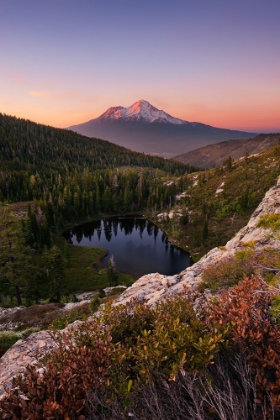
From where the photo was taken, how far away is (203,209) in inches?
4656

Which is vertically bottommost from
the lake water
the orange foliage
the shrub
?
the lake water

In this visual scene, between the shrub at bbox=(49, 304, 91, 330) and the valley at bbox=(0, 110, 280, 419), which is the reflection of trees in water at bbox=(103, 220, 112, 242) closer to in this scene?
the valley at bbox=(0, 110, 280, 419)

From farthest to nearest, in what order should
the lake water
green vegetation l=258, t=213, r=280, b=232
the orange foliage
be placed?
1. the lake water
2. green vegetation l=258, t=213, r=280, b=232
3. the orange foliage

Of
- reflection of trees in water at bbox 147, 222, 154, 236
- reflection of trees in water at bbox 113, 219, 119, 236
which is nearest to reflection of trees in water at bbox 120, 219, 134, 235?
reflection of trees in water at bbox 113, 219, 119, 236

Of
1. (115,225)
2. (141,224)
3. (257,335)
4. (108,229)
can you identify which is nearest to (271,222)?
(257,335)

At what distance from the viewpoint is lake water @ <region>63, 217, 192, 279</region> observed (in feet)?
291

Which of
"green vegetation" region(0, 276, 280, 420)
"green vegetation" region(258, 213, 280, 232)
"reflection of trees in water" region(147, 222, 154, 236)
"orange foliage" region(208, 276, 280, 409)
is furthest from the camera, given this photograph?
"reflection of trees in water" region(147, 222, 154, 236)

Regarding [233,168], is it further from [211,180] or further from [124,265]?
[124,265]

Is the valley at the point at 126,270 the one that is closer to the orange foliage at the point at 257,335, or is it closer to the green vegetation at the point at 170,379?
the green vegetation at the point at 170,379

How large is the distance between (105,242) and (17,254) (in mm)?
66021

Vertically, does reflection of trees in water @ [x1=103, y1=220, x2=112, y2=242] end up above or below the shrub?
below

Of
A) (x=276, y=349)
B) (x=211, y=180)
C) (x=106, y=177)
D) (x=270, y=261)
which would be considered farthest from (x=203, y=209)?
(x=276, y=349)

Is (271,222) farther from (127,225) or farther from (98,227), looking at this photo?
(127,225)

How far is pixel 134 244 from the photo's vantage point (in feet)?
358
